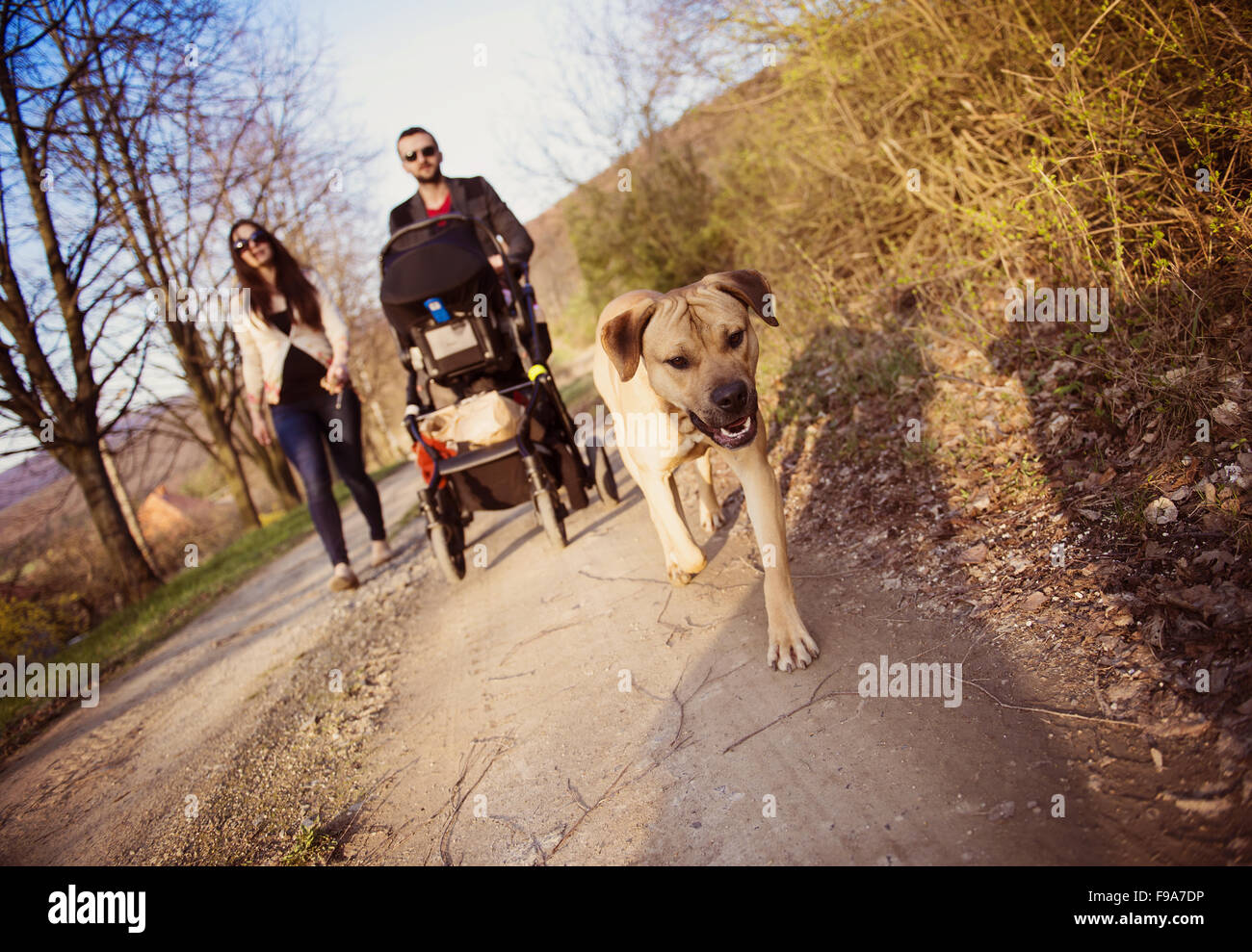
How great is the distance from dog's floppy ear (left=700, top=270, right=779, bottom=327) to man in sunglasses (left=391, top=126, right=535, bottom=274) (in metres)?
2.48

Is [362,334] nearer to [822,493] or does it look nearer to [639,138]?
[639,138]

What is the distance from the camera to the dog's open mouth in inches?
120

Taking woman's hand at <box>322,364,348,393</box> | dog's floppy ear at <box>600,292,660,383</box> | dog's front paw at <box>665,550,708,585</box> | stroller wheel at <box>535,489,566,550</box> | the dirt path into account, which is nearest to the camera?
the dirt path

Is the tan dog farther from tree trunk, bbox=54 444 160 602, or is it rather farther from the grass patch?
tree trunk, bbox=54 444 160 602

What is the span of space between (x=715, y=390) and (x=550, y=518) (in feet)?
6.79

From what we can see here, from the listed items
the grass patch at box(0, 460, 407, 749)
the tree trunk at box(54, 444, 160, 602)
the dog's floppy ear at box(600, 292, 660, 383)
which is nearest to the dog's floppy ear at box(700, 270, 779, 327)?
the dog's floppy ear at box(600, 292, 660, 383)

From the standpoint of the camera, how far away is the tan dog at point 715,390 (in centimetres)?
297

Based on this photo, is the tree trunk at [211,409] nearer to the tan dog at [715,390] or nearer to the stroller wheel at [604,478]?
the stroller wheel at [604,478]

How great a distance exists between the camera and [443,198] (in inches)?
218

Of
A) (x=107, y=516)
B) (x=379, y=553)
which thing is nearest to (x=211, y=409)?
(x=107, y=516)

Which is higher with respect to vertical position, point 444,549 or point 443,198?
point 443,198

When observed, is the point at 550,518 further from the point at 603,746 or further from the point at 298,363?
the point at 298,363

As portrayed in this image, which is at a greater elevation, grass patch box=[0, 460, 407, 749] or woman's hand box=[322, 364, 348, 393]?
woman's hand box=[322, 364, 348, 393]

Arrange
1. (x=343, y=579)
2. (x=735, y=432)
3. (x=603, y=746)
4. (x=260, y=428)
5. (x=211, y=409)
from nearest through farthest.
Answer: (x=603, y=746)
(x=735, y=432)
(x=260, y=428)
(x=343, y=579)
(x=211, y=409)
